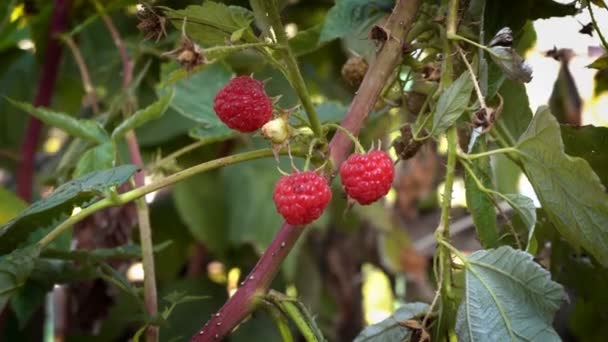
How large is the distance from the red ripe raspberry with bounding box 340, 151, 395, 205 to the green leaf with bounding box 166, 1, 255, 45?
3.4 inches

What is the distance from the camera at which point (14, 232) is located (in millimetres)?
568

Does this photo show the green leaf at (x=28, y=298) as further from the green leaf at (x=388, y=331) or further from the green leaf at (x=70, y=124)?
the green leaf at (x=388, y=331)

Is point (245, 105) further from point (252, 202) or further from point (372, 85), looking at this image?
point (252, 202)

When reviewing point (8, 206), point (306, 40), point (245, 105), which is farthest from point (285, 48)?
point (8, 206)

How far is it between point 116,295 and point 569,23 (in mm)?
698

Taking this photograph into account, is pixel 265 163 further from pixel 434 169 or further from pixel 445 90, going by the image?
pixel 445 90

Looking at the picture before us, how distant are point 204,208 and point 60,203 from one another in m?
0.57

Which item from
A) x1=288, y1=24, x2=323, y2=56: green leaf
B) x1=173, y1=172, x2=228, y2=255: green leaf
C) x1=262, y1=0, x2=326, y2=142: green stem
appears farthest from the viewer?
x1=173, y1=172, x2=228, y2=255: green leaf

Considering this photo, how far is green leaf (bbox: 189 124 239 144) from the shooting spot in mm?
747

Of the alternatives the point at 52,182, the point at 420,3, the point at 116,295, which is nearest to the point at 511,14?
the point at 420,3

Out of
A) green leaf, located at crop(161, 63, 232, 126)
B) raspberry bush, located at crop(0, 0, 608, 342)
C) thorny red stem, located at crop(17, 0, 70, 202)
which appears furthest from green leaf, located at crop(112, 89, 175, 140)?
thorny red stem, located at crop(17, 0, 70, 202)

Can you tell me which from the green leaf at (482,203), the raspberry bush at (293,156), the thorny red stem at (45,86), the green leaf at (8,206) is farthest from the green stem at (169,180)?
the thorny red stem at (45,86)

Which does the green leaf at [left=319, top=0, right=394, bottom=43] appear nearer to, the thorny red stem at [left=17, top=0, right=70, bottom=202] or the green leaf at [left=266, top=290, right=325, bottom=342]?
the green leaf at [left=266, top=290, right=325, bottom=342]

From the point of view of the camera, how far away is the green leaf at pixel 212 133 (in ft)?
2.45
